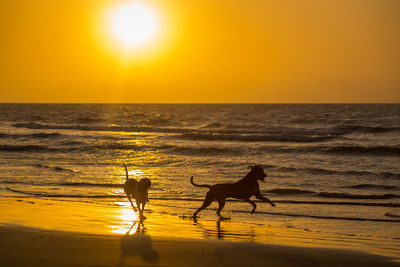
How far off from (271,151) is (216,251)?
18618mm

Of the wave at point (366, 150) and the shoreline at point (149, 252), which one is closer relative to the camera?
the shoreline at point (149, 252)

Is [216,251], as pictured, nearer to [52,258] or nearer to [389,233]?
[52,258]

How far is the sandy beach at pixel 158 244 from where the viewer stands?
6.45 meters

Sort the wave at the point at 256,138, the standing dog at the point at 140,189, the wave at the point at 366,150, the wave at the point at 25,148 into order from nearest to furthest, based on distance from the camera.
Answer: the standing dog at the point at 140,189
the wave at the point at 366,150
the wave at the point at 25,148
the wave at the point at 256,138

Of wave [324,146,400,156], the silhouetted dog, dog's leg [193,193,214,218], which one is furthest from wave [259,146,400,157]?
dog's leg [193,193,214,218]

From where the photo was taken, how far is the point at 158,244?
735cm

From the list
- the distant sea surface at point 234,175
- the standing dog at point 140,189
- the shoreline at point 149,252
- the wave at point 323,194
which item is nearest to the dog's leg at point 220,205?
the distant sea surface at point 234,175

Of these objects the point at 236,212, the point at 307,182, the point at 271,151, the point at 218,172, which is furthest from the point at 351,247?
the point at 271,151

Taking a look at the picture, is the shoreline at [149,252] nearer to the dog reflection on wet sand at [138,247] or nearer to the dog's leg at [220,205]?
the dog reflection on wet sand at [138,247]

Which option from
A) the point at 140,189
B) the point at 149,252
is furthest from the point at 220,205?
the point at 149,252

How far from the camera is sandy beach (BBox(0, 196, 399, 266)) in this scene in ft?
21.2

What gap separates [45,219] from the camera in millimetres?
9258

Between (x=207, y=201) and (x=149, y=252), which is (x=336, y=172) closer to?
(x=207, y=201)

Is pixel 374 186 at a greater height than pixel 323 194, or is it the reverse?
pixel 374 186
